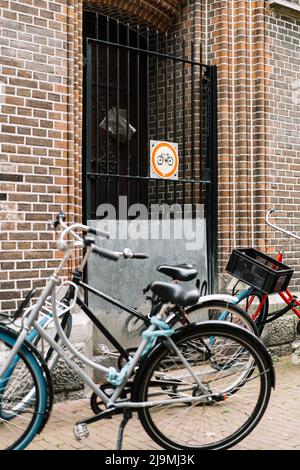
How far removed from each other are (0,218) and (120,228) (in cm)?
140

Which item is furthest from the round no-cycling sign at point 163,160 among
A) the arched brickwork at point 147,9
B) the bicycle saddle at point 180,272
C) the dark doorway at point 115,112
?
the bicycle saddle at point 180,272

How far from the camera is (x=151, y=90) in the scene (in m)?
6.98

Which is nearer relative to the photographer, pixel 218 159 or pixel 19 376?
pixel 19 376

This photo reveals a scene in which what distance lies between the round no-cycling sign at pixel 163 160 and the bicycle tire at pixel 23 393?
120 inches

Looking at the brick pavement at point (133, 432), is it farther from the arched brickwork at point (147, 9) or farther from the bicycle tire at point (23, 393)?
the arched brickwork at point (147, 9)

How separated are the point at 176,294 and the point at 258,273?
6.27 feet

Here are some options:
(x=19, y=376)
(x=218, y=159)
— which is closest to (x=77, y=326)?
(x=19, y=376)

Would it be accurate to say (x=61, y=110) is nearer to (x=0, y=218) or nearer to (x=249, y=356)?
(x=0, y=218)

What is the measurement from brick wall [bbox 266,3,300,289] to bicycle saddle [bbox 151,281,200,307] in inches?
139

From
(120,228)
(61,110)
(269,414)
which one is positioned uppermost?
(61,110)

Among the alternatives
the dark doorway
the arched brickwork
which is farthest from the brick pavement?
the arched brickwork

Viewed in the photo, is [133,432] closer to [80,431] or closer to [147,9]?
[80,431]

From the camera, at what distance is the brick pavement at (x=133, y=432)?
3.83 m

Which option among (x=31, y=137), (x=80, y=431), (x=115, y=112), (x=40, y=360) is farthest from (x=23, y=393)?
(x=115, y=112)
